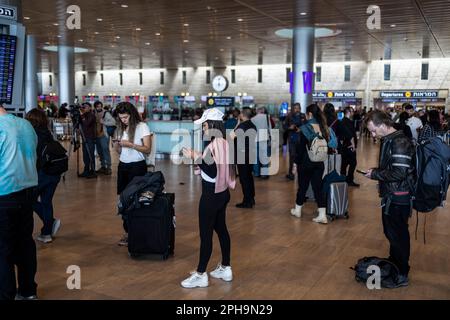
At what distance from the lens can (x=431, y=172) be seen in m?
3.99

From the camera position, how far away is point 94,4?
14.1 meters

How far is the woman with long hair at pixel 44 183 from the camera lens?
16.4 ft

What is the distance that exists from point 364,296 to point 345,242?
1.74 m

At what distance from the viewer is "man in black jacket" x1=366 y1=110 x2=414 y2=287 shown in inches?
158

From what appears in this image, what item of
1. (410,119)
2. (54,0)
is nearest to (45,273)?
(410,119)

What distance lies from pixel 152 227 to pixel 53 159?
142 centimetres

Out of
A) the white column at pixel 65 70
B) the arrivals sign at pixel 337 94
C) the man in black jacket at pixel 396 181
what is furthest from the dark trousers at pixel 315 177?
the arrivals sign at pixel 337 94

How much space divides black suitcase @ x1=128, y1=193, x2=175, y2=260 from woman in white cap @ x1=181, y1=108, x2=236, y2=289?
768 mm

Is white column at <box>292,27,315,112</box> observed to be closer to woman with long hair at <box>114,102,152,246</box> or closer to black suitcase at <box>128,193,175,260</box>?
woman with long hair at <box>114,102,152,246</box>

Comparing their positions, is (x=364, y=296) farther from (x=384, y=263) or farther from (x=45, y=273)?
(x=45, y=273)

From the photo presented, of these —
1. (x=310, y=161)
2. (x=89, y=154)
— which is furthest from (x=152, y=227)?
(x=89, y=154)

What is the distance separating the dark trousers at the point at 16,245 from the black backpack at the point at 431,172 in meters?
3.31

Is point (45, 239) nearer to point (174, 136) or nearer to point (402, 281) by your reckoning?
point (402, 281)

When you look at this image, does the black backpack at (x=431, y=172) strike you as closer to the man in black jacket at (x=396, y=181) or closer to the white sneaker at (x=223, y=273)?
the man in black jacket at (x=396, y=181)
